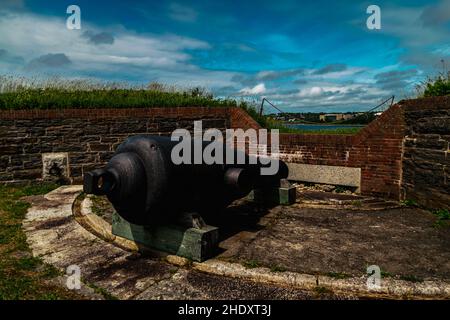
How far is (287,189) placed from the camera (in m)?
5.91

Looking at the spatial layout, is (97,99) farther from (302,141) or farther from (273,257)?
(273,257)

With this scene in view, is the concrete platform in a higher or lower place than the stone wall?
lower

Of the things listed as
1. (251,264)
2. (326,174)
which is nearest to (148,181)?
(251,264)

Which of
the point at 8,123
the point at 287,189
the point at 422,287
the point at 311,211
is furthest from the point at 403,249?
the point at 8,123

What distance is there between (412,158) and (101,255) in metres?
5.41

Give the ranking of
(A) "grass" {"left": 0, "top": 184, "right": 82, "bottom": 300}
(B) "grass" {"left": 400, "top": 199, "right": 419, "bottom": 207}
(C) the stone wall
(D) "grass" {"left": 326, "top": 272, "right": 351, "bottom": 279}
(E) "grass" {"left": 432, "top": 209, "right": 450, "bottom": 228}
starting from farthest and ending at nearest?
1. (B) "grass" {"left": 400, "top": 199, "right": 419, "bottom": 207}
2. (C) the stone wall
3. (E) "grass" {"left": 432, "top": 209, "right": 450, "bottom": 228}
4. (D) "grass" {"left": 326, "top": 272, "right": 351, "bottom": 279}
5. (A) "grass" {"left": 0, "top": 184, "right": 82, "bottom": 300}

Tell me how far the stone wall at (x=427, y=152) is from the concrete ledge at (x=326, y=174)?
0.92 meters

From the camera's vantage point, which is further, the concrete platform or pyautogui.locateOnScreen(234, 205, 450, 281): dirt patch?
pyautogui.locateOnScreen(234, 205, 450, 281): dirt patch

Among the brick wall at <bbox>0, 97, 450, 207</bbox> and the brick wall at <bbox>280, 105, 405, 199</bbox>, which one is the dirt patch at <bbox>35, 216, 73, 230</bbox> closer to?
the brick wall at <bbox>0, 97, 450, 207</bbox>

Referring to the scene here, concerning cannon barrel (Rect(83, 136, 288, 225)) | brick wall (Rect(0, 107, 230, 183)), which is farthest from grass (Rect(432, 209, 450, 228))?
brick wall (Rect(0, 107, 230, 183))

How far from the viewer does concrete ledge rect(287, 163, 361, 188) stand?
22.2 feet

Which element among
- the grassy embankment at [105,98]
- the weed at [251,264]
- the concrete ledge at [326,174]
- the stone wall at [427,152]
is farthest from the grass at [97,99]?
the weed at [251,264]

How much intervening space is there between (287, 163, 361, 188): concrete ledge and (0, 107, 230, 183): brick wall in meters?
2.61

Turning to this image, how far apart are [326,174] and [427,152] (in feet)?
6.49
